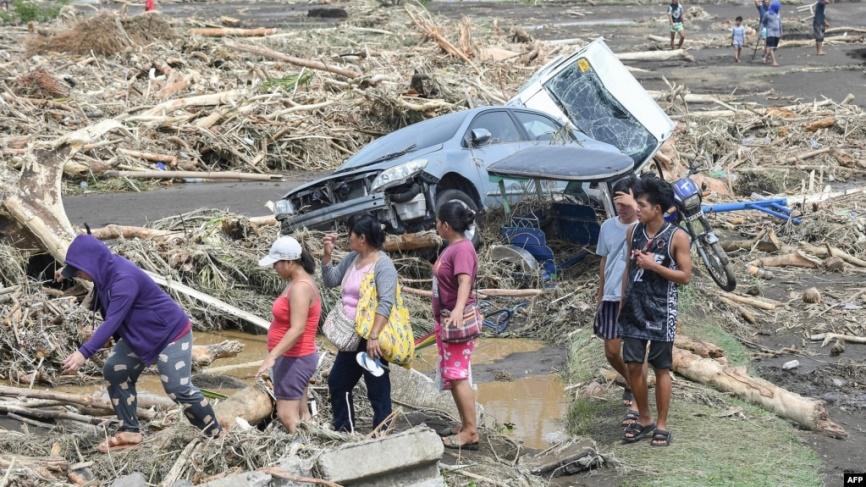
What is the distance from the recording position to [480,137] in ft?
41.0

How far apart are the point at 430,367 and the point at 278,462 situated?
435cm

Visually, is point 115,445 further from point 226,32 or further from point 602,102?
point 226,32

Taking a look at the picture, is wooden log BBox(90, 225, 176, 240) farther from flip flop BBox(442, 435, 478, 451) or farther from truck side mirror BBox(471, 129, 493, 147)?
flip flop BBox(442, 435, 478, 451)

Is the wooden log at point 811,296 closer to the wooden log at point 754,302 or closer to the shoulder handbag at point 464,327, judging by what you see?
the wooden log at point 754,302

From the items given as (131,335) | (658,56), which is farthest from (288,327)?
(658,56)

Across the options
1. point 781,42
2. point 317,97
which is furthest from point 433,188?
point 781,42

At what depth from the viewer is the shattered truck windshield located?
1402cm

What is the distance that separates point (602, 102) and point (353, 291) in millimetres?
8228

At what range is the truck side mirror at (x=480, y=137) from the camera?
12.5 m

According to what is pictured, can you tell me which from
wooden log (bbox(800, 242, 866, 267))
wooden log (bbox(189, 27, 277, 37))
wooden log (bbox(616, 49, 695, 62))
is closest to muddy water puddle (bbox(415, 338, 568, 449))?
wooden log (bbox(800, 242, 866, 267))

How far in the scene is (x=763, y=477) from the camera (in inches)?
267

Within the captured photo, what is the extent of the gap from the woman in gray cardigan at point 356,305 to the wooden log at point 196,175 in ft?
36.4

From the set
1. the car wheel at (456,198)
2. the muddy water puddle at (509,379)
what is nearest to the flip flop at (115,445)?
the muddy water puddle at (509,379)

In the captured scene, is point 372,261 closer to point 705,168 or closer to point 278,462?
point 278,462
